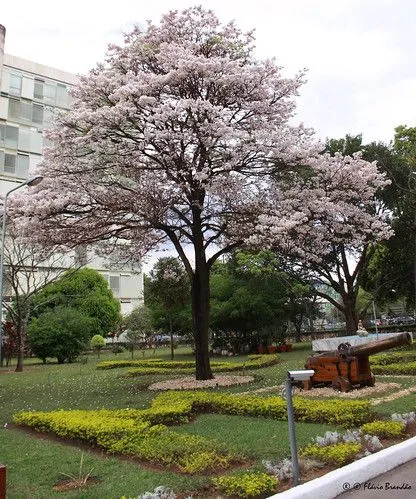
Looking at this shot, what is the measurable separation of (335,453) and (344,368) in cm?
636

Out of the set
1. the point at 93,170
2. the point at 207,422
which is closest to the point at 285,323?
the point at 93,170

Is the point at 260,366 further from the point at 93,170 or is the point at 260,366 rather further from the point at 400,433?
the point at 400,433

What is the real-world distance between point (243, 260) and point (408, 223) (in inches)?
402

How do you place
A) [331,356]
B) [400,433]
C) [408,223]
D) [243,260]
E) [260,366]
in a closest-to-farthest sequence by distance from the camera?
[400,433]
[331,356]
[260,366]
[243,260]
[408,223]

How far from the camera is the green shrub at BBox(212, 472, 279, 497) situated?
5.04 metres

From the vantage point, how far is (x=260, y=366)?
72.7 feet

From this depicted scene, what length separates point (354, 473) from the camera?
5508 mm

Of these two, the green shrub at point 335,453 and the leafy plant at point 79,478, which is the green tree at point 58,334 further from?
the green shrub at point 335,453

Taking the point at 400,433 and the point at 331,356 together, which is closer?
the point at 400,433

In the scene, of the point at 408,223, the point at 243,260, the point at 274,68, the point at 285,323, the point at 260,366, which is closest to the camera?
Result: the point at 274,68

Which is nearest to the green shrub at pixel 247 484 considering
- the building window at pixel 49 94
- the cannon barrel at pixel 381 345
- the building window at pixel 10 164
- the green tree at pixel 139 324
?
the cannon barrel at pixel 381 345

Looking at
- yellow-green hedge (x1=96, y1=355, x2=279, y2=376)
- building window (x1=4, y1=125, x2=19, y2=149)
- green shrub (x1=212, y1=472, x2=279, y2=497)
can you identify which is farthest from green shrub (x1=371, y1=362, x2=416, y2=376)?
building window (x1=4, y1=125, x2=19, y2=149)

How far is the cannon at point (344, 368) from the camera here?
1190 centimetres

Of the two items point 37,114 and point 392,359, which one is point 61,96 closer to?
point 37,114
